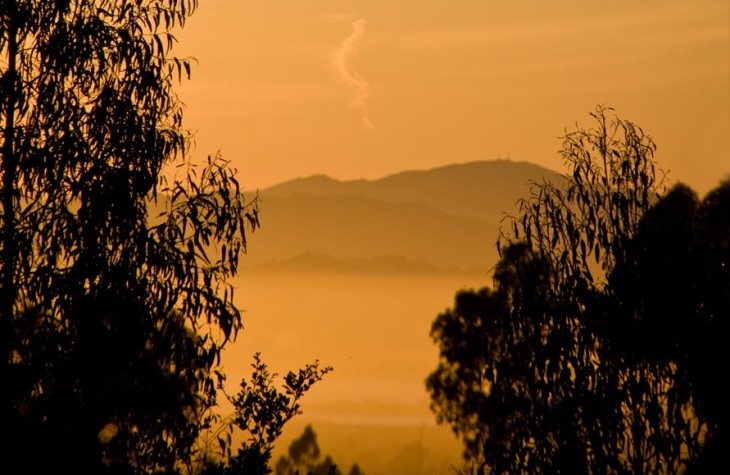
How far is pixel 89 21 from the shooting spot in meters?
16.2

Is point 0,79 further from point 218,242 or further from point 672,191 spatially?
point 672,191

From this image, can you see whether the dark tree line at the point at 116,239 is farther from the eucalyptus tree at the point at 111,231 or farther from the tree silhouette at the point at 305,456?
the tree silhouette at the point at 305,456

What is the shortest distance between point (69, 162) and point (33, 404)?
8.02 m

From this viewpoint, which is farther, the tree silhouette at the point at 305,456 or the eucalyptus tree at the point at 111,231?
the tree silhouette at the point at 305,456

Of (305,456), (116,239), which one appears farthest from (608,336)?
(305,456)

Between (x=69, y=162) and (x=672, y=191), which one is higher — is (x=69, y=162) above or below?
below

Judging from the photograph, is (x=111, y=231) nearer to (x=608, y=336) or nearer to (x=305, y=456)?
(x=608, y=336)

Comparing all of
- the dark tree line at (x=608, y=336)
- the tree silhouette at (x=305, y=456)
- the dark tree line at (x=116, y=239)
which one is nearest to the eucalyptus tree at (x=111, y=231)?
the dark tree line at (x=116, y=239)

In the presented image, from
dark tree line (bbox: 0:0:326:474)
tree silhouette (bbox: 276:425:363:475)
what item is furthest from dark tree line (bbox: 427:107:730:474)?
tree silhouette (bbox: 276:425:363:475)

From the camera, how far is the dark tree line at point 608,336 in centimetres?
1795

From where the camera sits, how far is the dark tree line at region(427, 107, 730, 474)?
58.9 ft

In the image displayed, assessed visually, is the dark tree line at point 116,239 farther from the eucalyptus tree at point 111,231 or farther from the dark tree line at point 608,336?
the dark tree line at point 608,336

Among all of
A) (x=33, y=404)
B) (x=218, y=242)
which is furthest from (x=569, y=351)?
(x=33, y=404)

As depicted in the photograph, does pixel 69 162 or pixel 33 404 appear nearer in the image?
pixel 33 404
